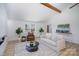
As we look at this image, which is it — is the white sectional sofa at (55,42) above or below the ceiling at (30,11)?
below

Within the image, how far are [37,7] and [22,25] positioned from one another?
55 centimetres

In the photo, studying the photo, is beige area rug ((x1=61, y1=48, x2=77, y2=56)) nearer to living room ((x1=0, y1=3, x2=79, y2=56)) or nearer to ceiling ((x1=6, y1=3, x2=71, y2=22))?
living room ((x1=0, y1=3, x2=79, y2=56))

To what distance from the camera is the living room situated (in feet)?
6.50

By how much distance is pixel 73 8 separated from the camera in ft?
6.55

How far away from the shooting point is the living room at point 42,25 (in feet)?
6.50

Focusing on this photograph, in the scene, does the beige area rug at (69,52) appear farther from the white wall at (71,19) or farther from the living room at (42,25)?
the white wall at (71,19)

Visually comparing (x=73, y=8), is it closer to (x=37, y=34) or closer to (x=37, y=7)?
(x=37, y=7)

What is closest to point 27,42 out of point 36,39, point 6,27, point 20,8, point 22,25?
point 36,39

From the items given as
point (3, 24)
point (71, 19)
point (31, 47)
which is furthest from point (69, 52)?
point (3, 24)

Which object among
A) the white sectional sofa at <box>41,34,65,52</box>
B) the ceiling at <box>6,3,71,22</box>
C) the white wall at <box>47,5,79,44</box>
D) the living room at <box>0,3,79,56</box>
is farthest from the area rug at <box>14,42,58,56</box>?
the ceiling at <box>6,3,71,22</box>

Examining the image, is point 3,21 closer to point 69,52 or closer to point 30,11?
point 30,11

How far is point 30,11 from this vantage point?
207 cm

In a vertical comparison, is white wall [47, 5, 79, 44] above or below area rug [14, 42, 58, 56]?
above

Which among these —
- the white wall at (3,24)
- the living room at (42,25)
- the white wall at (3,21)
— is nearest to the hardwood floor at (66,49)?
the living room at (42,25)
